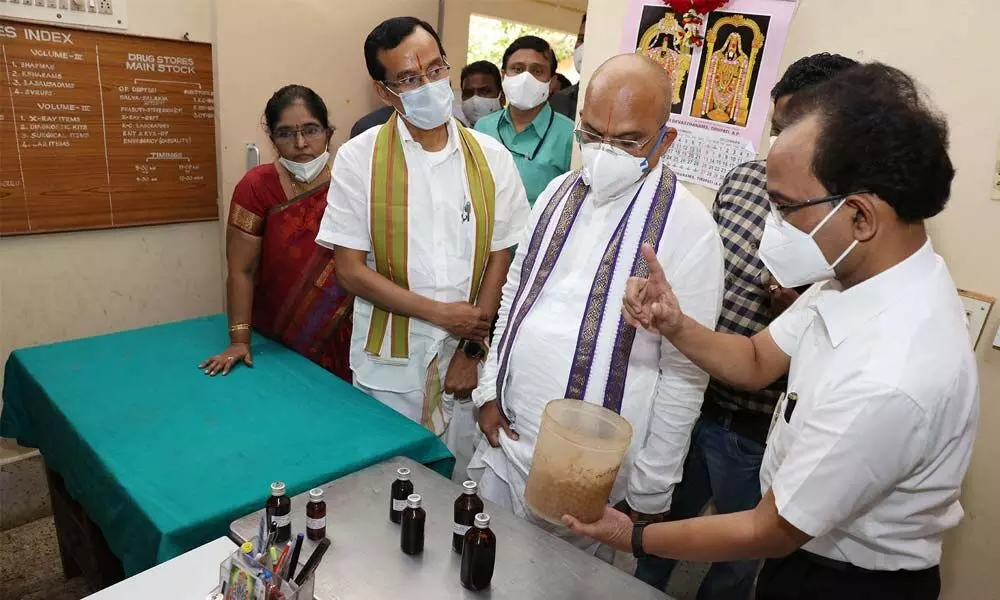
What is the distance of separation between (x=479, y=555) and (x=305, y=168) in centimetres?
154

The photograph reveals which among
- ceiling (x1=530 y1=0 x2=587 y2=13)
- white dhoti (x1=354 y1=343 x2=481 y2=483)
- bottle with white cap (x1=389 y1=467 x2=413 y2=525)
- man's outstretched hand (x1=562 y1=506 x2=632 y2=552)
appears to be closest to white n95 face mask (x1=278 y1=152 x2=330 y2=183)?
white dhoti (x1=354 y1=343 x2=481 y2=483)

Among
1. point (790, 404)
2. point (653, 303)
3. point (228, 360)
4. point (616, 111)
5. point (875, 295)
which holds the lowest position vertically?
point (228, 360)

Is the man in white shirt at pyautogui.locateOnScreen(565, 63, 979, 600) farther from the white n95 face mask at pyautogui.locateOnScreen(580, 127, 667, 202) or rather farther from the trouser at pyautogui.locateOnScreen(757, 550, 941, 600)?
the white n95 face mask at pyautogui.locateOnScreen(580, 127, 667, 202)

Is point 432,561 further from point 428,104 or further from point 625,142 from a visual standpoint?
point 428,104

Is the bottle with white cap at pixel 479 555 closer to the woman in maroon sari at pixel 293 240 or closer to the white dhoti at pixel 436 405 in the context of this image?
the white dhoti at pixel 436 405

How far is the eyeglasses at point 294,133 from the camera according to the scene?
6.95 ft

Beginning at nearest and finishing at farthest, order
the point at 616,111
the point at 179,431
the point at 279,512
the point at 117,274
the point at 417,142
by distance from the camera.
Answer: the point at 279,512 → the point at 616,111 → the point at 179,431 → the point at 417,142 → the point at 117,274

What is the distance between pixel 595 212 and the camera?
1.50 meters

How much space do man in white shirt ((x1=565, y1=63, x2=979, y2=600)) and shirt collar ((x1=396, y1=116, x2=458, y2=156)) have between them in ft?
3.56

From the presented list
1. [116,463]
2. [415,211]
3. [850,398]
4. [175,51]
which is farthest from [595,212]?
[175,51]

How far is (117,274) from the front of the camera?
9.02 ft

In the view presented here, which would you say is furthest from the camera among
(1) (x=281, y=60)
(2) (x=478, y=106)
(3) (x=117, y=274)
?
(2) (x=478, y=106)

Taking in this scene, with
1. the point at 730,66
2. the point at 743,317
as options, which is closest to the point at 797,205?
the point at 743,317

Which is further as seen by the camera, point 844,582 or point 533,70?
point 533,70
